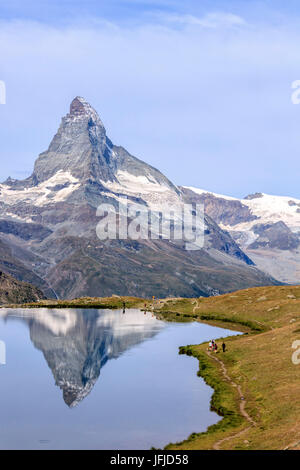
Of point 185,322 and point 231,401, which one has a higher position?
point 185,322

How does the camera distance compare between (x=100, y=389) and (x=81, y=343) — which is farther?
(x=81, y=343)

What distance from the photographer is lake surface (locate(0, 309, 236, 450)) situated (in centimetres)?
7138

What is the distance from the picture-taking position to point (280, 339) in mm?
115688

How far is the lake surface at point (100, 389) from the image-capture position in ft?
234

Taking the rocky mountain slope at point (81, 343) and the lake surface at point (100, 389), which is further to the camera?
the rocky mountain slope at point (81, 343)

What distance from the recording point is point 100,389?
98.3m

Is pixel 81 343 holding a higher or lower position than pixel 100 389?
higher

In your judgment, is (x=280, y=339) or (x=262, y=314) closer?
(x=280, y=339)

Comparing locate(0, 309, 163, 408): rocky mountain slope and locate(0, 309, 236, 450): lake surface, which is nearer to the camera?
locate(0, 309, 236, 450): lake surface

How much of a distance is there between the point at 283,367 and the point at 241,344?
103 feet
